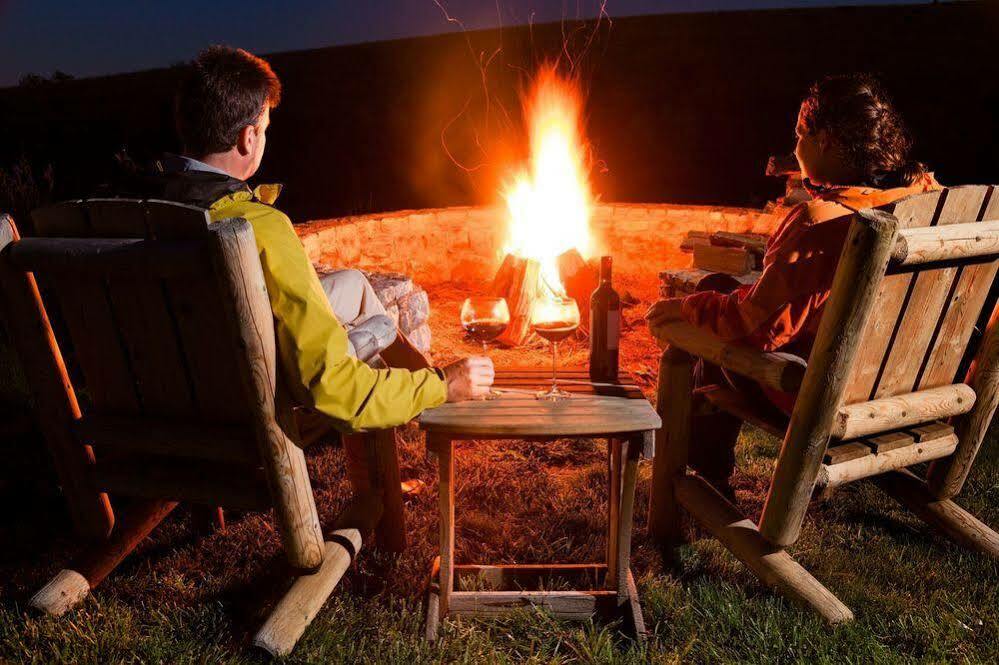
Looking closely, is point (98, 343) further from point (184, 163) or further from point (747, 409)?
point (747, 409)

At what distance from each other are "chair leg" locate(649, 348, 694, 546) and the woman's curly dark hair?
0.91m

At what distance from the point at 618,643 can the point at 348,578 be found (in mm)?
1015

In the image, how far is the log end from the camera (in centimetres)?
199

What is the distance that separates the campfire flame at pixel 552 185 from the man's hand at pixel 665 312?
10.5 ft

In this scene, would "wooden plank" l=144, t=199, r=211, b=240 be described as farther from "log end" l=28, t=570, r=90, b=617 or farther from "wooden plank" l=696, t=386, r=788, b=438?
"wooden plank" l=696, t=386, r=788, b=438

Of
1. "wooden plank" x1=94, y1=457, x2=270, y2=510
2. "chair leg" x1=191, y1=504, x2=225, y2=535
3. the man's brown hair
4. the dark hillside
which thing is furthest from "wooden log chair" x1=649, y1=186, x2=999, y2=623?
the dark hillside

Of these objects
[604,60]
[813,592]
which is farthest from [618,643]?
[604,60]

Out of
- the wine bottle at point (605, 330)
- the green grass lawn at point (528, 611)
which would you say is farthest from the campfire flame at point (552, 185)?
the wine bottle at point (605, 330)

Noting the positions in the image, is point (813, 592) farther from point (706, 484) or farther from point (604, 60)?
point (604, 60)

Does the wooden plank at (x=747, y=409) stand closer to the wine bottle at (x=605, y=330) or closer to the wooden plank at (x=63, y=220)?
the wine bottle at (x=605, y=330)

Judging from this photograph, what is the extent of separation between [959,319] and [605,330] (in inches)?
45.9

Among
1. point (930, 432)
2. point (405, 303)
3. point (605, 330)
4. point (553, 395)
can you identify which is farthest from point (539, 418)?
point (405, 303)

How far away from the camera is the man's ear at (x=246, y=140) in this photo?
1965mm

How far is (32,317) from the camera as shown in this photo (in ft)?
5.90
